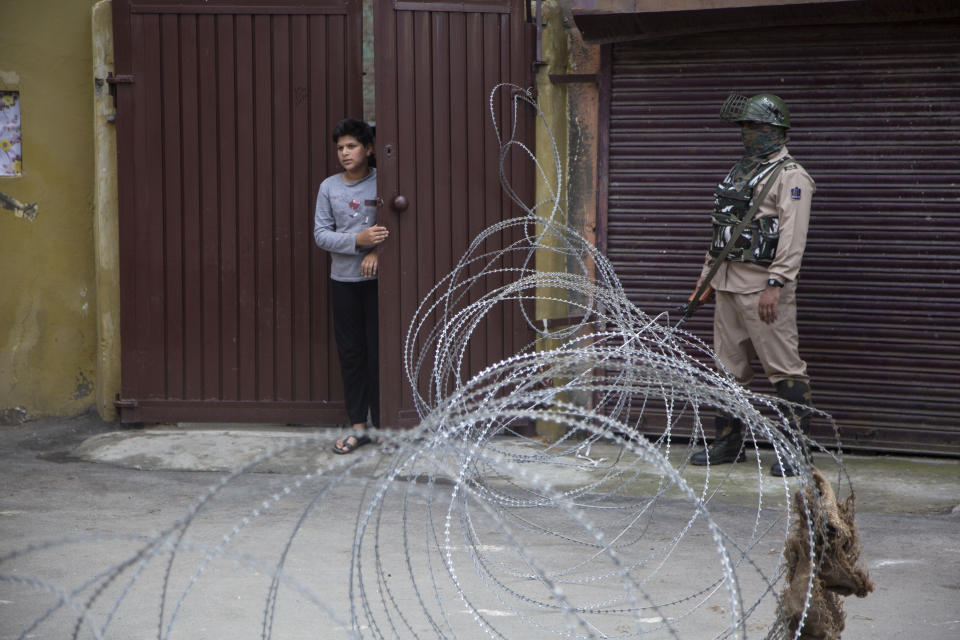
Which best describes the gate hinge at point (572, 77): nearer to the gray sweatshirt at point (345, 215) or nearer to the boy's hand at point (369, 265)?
the gray sweatshirt at point (345, 215)

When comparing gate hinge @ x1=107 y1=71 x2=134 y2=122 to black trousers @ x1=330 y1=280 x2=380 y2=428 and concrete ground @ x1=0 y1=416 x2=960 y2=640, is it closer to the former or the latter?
black trousers @ x1=330 y1=280 x2=380 y2=428

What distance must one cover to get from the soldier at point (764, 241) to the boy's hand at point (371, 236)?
65.1 inches

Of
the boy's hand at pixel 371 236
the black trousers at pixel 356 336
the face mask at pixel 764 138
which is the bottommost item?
the black trousers at pixel 356 336

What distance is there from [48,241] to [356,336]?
2129 millimetres

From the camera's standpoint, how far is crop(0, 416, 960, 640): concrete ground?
11.8 ft

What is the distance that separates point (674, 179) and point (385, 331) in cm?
181

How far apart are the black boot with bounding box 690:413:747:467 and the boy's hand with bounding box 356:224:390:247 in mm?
1990

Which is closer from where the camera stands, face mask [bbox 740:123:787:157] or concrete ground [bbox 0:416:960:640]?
concrete ground [bbox 0:416:960:640]

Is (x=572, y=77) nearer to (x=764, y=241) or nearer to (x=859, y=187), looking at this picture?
(x=764, y=241)

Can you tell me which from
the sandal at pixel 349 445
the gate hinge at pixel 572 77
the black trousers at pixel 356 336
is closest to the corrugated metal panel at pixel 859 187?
the gate hinge at pixel 572 77

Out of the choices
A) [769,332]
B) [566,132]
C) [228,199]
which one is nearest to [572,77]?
[566,132]

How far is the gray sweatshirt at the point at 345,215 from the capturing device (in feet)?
19.8

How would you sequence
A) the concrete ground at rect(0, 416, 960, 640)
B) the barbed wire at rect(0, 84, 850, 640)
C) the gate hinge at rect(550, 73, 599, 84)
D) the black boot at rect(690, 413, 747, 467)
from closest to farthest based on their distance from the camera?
the barbed wire at rect(0, 84, 850, 640), the concrete ground at rect(0, 416, 960, 640), the black boot at rect(690, 413, 747, 467), the gate hinge at rect(550, 73, 599, 84)

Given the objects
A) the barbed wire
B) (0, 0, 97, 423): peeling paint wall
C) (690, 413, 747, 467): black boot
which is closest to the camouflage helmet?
the barbed wire
